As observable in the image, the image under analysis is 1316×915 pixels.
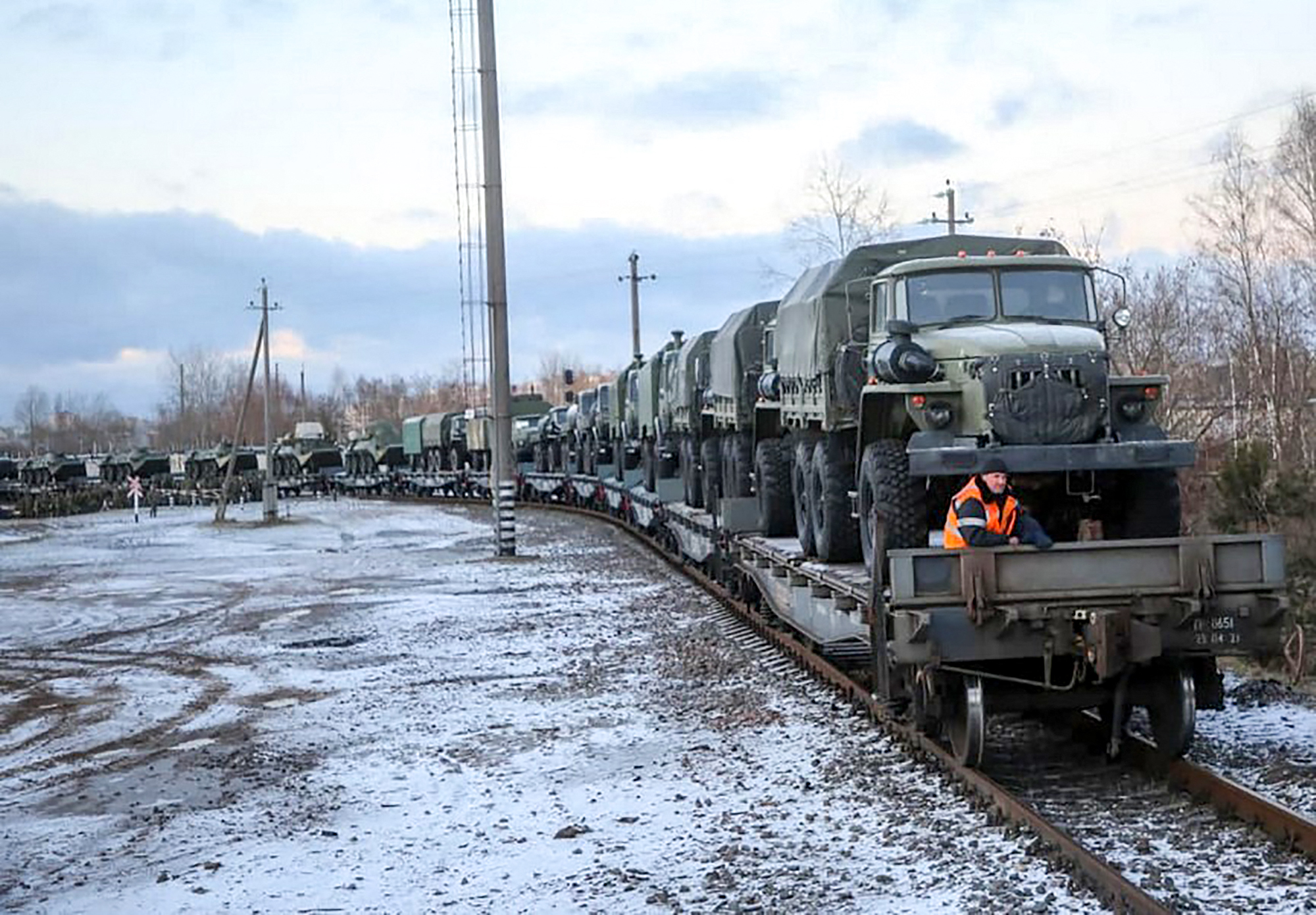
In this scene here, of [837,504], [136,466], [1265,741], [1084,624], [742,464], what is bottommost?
[1265,741]

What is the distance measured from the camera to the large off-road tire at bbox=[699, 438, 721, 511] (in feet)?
63.4

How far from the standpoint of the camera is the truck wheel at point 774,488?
49.8ft

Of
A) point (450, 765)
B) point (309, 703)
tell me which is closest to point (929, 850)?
point (450, 765)

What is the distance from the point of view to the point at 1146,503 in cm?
1005

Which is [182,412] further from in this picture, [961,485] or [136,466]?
[961,485]

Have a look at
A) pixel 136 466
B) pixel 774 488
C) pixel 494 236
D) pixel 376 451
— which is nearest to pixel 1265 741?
pixel 774 488

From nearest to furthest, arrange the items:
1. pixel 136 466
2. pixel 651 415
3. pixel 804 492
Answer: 1. pixel 804 492
2. pixel 651 415
3. pixel 136 466

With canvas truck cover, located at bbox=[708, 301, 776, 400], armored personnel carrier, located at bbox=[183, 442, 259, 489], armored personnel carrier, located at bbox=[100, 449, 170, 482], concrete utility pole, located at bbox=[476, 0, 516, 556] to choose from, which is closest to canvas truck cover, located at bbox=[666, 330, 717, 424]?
canvas truck cover, located at bbox=[708, 301, 776, 400]

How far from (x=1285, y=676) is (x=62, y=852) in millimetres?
10122

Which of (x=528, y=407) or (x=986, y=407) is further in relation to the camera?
(x=528, y=407)

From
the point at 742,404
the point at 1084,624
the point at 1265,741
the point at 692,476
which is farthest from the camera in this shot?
the point at 692,476

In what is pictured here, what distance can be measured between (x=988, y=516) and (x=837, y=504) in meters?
3.59

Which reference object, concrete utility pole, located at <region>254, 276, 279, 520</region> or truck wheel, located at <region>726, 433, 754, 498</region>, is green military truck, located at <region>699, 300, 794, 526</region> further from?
concrete utility pole, located at <region>254, 276, 279, 520</region>

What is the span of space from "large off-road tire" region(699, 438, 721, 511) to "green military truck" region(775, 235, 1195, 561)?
680 centimetres
